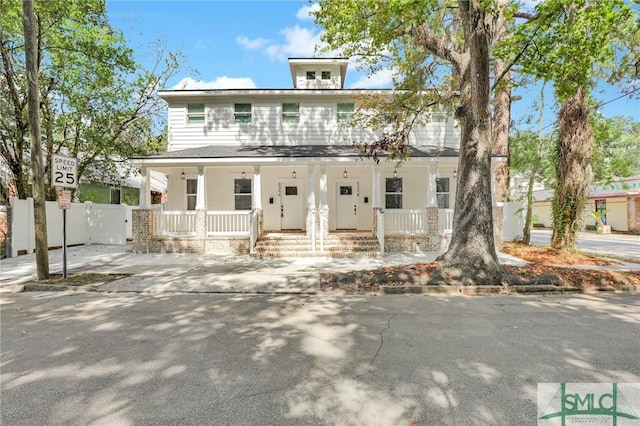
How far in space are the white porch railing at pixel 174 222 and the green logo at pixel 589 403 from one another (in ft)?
38.6

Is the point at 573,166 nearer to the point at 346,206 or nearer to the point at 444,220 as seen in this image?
the point at 444,220

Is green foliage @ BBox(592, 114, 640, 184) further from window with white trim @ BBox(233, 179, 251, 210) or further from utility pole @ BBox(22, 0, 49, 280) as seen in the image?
utility pole @ BBox(22, 0, 49, 280)

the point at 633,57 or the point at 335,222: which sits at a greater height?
the point at 633,57

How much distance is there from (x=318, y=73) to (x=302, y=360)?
16182 millimetres

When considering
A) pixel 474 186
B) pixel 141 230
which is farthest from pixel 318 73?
pixel 474 186

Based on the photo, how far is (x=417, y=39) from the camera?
8727mm

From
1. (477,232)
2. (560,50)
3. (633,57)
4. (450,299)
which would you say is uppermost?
(633,57)

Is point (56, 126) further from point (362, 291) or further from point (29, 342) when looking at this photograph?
point (362, 291)

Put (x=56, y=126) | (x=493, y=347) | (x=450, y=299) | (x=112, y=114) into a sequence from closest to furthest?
(x=493, y=347) → (x=450, y=299) → (x=56, y=126) → (x=112, y=114)

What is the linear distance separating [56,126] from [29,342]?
12841 millimetres

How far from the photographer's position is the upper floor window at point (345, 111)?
14508 millimetres

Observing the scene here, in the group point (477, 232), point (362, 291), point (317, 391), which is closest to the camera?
point (317, 391)

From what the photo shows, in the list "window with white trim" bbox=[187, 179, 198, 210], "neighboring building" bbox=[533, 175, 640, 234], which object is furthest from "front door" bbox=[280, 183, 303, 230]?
"neighboring building" bbox=[533, 175, 640, 234]

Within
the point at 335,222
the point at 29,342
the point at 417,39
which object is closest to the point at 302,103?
the point at 335,222
